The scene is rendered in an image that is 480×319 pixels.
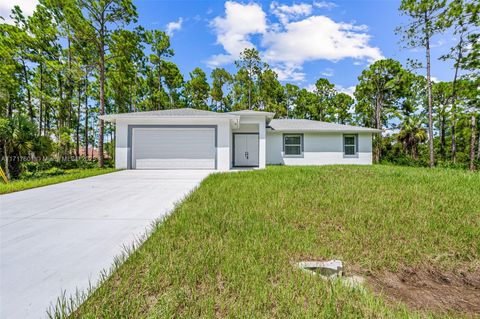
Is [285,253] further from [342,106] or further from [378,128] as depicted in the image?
[342,106]

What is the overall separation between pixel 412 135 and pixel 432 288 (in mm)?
20268

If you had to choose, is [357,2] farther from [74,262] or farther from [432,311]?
[74,262]

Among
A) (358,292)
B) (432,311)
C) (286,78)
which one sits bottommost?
(432,311)

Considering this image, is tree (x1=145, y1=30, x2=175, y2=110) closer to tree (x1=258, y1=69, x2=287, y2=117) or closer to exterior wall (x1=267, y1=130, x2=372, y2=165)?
tree (x1=258, y1=69, x2=287, y2=117)

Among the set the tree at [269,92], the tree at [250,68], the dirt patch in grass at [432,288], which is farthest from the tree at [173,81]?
the dirt patch in grass at [432,288]

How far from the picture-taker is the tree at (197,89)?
73.6ft

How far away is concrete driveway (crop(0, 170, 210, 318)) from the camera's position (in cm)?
173

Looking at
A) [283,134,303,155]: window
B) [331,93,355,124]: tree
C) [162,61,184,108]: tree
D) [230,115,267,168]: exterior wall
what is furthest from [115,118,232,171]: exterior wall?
[331,93,355,124]: tree

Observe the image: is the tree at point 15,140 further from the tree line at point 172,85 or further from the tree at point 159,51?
the tree at point 159,51

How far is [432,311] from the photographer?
1.62 m

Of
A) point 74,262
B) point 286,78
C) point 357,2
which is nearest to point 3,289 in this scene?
point 74,262

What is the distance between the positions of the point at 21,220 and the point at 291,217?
4.29m

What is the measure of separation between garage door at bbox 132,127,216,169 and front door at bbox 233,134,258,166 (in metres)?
2.99

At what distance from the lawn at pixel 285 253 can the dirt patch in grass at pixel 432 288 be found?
0.12ft
